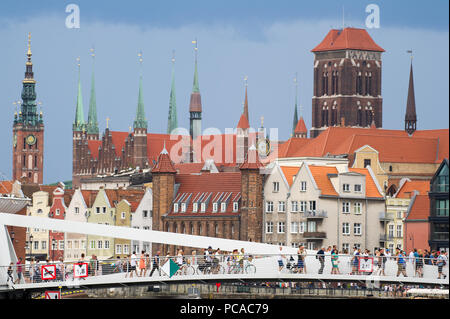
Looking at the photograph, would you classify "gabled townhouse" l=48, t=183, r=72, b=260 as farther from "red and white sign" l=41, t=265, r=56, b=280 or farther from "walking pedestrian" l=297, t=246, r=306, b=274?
"walking pedestrian" l=297, t=246, r=306, b=274

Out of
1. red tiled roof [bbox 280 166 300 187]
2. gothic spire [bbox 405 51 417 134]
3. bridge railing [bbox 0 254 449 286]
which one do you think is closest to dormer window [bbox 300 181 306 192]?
red tiled roof [bbox 280 166 300 187]

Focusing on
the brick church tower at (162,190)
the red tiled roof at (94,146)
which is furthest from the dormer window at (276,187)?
the red tiled roof at (94,146)

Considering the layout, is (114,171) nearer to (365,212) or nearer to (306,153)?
(306,153)

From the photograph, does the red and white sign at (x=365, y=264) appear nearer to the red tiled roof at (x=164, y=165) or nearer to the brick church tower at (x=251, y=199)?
the brick church tower at (x=251, y=199)

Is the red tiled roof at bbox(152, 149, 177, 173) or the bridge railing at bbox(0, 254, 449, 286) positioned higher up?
the red tiled roof at bbox(152, 149, 177, 173)

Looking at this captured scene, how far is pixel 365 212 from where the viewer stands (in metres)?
109

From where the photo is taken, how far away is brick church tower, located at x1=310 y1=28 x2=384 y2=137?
170500 mm

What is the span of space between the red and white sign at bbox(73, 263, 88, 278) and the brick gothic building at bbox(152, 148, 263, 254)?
178 feet

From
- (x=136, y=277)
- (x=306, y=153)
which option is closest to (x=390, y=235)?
(x=306, y=153)

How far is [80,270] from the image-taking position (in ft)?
190

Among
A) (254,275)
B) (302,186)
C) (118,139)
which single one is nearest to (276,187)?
(302,186)

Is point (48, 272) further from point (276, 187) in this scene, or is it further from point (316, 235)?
point (276, 187)
